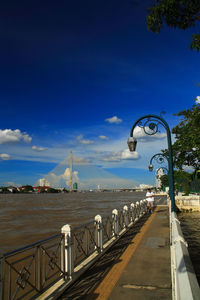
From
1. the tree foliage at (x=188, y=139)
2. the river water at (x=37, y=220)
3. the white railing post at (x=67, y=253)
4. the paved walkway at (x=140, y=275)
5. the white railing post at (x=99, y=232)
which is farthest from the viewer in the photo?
the tree foliage at (x=188, y=139)

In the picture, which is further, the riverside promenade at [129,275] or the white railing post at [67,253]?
the white railing post at [67,253]

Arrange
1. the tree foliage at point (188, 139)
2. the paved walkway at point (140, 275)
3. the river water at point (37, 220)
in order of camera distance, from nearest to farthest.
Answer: the paved walkway at point (140, 275), the river water at point (37, 220), the tree foliage at point (188, 139)

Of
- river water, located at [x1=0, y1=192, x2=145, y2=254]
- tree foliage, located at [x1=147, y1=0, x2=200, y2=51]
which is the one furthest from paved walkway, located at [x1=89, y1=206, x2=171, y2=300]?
river water, located at [x1=0, y1=192, x2=145, y2=254]

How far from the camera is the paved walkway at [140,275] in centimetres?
529

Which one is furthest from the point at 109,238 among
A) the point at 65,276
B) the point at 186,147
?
the point at 186,147

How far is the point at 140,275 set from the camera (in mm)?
6383

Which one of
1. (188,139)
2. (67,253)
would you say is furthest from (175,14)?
(188,139)

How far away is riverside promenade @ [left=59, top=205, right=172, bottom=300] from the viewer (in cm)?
530

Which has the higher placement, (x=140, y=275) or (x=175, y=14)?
(x=175, y=14)

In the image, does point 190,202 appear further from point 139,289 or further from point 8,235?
point 139,289

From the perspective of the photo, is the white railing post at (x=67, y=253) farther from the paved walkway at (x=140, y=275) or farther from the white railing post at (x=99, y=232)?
the white railing post at (x=99, y=232)

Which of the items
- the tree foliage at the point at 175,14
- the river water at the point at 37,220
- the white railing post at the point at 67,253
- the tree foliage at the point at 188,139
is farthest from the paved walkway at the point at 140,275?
the tree foliage at the point at 188,139

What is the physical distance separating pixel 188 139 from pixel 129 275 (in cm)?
2706

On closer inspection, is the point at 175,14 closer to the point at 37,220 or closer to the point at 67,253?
the point at 67,253
